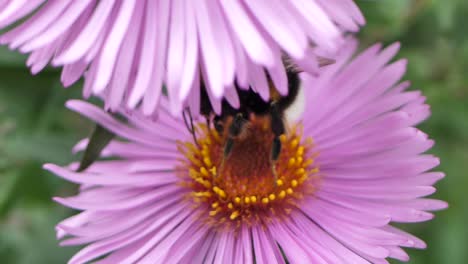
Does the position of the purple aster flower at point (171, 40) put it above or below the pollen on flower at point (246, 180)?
above

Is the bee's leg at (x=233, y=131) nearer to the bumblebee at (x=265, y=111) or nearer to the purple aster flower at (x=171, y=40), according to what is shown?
the bumblebee at (x=265, y=111)

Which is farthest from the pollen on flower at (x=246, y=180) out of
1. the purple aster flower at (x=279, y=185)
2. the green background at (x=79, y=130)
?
the green background at (x=79, y=130)

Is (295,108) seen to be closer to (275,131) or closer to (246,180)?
(275,131)

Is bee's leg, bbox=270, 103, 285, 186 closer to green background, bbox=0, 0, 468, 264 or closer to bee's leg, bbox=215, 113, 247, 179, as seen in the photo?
bee's leg, bbox=215, 113, 247, 179

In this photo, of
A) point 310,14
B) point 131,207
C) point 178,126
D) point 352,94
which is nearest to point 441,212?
point 352,94

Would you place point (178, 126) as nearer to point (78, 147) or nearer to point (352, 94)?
point (78, 147)

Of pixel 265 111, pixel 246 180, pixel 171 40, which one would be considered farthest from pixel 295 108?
pixel 171 40
